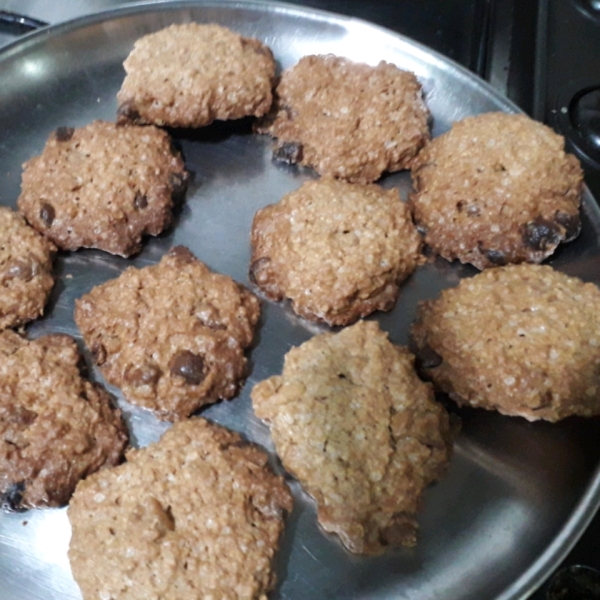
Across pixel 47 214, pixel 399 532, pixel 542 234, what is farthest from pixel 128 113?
pixel 399 532

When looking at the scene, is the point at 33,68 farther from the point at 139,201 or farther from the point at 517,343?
the point at 517,343

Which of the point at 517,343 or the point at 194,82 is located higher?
the point at 194,82

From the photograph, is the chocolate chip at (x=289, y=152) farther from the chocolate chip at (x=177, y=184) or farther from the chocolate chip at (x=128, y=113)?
the chocolate chip at (x=128, y=113)

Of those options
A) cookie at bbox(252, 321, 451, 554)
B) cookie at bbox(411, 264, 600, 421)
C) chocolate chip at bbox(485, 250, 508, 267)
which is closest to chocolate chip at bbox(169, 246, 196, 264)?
cookie at bbox(252, 321, 451, 554)

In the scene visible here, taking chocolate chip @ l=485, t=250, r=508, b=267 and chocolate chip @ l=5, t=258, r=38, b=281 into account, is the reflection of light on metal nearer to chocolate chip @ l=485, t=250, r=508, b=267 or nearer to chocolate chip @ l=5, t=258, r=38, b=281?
chocolate chip @ l=5, t=258, r=38, b=281

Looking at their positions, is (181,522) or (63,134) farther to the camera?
(63,134)

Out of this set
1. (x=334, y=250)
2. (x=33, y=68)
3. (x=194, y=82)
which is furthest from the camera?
(x=33, y=68)

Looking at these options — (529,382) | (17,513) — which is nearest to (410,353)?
(529,382)
